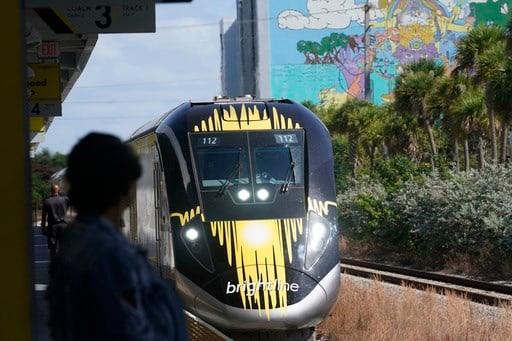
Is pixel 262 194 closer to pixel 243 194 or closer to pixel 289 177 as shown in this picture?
pixel 243 194

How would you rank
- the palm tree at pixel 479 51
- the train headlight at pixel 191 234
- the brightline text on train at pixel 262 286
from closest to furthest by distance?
the brightline text on train at pixel 262 286 < the train headlight at pixel 191 234 < the palm tree at pixel 479 51

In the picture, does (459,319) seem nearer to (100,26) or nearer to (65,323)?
(100,26)

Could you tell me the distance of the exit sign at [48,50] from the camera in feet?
59.0

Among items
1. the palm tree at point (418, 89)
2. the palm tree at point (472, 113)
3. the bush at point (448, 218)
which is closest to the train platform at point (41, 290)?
the bush at point (448, 218)

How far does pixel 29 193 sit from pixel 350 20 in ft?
271

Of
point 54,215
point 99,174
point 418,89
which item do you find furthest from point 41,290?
point 418,89

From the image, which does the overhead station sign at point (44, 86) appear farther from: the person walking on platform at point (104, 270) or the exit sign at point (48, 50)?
the person walking on platform at point (104, 270)

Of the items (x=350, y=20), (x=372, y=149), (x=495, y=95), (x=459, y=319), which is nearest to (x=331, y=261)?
(x=459, y=319)

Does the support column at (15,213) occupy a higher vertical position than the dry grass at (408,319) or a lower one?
higher

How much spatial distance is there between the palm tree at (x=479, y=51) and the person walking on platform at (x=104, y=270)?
32183mm

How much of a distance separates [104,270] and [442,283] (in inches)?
700

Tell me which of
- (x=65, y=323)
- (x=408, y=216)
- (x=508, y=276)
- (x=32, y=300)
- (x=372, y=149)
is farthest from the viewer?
(x=372, y=149)

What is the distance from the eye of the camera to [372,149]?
4916cm

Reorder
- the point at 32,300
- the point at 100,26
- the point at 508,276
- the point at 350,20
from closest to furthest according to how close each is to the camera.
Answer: the point at 32,300 → the point at 100,26 → the point at 508,276 → the point at 350,20
